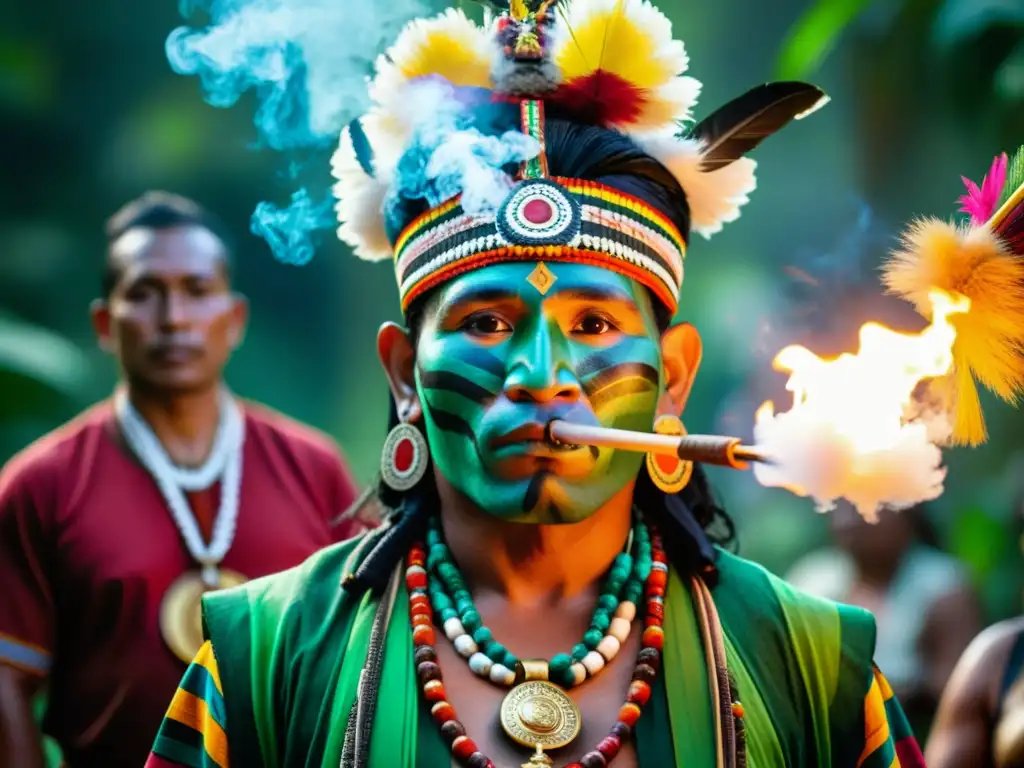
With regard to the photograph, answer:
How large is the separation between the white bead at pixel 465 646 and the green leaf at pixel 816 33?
597cm

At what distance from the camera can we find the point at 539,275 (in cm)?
346

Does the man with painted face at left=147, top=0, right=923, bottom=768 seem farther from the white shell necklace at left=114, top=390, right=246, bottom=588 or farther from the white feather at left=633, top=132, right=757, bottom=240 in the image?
the white shell necklace at left=114, top=390, right=246, bottom=588

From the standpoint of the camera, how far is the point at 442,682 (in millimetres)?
3443

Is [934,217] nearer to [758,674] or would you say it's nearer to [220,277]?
[758,674]

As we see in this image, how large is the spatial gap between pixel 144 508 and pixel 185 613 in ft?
1.45

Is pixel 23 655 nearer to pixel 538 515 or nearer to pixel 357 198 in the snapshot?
pixel 357 198

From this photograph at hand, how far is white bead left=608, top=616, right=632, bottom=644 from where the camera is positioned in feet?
11.6

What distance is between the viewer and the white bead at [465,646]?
3484 mm

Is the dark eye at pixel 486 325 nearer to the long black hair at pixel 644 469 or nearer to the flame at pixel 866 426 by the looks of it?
the long black hair at pixel 644 469

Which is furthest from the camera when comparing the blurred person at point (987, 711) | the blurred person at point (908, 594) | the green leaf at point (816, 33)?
the green leaf at point (816, 33)

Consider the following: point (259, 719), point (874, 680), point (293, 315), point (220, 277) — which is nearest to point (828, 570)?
point (220, 277)

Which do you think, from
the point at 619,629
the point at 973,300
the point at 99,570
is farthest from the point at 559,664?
the point at 99,570

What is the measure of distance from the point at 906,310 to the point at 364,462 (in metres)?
7.70

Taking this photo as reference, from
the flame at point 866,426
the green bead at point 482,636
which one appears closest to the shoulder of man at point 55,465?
the green bead at point 482,636
